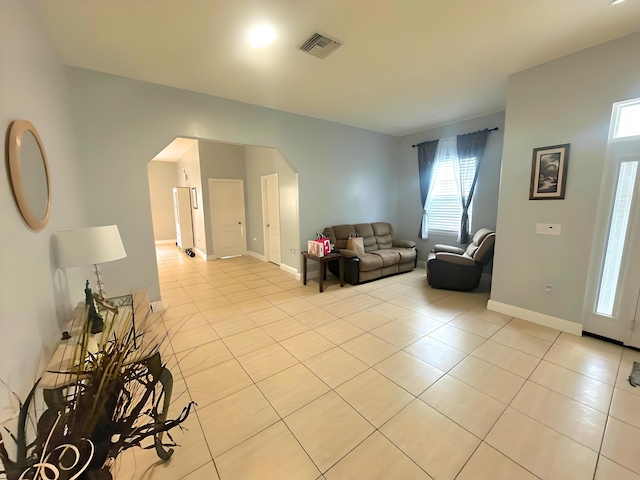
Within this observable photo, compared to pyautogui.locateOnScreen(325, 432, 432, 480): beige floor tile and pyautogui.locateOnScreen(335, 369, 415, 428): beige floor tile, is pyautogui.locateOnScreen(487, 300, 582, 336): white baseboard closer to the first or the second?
pyautogui.locateOnScreen(335, 369, 415, 428): beige floor tile

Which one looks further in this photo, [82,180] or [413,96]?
[413,96]

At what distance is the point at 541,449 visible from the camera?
155 centimetres

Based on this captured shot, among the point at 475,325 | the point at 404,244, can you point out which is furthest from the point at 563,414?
the point at 404,244

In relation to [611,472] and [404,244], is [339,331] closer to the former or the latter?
[611,472]

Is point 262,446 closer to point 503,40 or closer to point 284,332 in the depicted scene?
point 284,332

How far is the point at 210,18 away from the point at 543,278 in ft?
13.8

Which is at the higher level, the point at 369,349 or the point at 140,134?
the point at 140,134

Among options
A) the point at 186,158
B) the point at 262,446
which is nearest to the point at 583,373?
the point at 262,446

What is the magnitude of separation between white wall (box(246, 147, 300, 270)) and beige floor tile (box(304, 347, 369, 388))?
2.66 metres

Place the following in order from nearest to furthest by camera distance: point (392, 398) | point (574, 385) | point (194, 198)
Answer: point (392, 398)
point (574, 385)
point (194, 198)

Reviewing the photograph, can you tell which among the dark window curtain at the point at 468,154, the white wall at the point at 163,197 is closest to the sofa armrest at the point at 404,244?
the dark window curtain at the point at 468,154

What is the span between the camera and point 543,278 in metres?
2.99

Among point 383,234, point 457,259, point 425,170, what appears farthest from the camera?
point 383,234

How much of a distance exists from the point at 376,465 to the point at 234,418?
3.17 ft
